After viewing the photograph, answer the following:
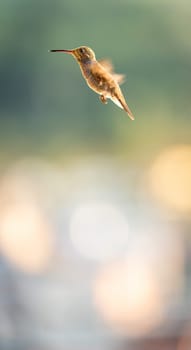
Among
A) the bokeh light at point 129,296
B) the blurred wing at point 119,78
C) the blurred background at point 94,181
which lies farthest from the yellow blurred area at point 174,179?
the blurred wing at point 119,78

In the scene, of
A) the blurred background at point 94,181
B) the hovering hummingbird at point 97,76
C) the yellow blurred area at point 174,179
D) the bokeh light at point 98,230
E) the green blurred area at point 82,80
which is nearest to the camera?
the hovering hummingbird at point 97,76

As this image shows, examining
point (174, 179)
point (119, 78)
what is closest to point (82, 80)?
point (174, 179)

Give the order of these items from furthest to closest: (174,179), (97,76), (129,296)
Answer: (174,179), (129,296), (97,76)

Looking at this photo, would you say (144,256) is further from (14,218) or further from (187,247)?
(14,218)

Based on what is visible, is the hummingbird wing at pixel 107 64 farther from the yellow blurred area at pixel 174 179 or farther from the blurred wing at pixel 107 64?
the yellow blurred area at pixel 174 179

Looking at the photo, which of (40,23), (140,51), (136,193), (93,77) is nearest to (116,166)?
(136,193)

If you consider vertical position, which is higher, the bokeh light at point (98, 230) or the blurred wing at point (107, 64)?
the bokeh light at point (98, 230)

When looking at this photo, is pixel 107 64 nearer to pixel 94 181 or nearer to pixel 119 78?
pixel 119 78

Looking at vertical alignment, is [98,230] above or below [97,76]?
above
